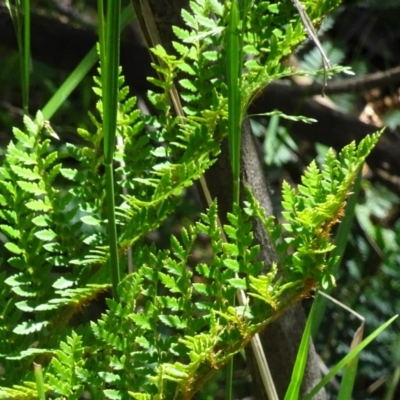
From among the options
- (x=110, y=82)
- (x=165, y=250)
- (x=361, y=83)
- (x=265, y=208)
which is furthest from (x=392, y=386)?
(x=361, y=83)

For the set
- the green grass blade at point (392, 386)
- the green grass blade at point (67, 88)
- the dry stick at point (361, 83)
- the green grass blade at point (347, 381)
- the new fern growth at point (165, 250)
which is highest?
the dry stick at point (361, 83)

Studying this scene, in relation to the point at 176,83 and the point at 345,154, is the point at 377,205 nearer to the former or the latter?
the point at 176,83

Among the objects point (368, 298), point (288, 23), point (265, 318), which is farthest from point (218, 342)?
point (368, 298)

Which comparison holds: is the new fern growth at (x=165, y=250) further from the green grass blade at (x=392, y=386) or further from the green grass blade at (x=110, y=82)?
the green grass blade at (x=392, y=386)

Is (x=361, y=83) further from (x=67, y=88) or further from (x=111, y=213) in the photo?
(x=111, y=213)

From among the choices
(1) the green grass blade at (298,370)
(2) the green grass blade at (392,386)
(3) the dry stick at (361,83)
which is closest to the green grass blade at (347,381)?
(1) the green grass blade at (298,370)

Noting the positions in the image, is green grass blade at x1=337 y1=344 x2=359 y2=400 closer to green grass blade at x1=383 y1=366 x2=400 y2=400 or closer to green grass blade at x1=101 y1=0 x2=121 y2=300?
green grass blade at x1=101 y1=0 x2=121 y2=300

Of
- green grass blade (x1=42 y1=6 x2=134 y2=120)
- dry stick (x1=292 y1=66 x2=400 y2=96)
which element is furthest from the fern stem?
dry stick (x1=292 y1=66 x2=400 y2=96)

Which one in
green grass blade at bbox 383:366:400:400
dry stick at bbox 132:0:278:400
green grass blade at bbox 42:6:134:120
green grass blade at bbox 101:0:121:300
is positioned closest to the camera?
green grass blade at bbox 101:0:121:300

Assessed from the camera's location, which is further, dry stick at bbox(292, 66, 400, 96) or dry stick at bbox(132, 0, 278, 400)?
dry stick at bbox(292, 66, 400, 96)
